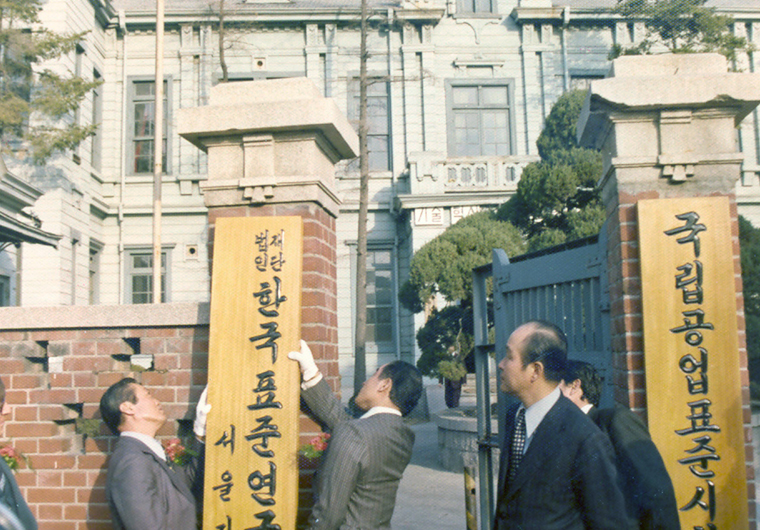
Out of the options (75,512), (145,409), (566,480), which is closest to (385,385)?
(566,480)

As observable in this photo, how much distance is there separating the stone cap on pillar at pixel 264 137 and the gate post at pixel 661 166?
1.51 meters

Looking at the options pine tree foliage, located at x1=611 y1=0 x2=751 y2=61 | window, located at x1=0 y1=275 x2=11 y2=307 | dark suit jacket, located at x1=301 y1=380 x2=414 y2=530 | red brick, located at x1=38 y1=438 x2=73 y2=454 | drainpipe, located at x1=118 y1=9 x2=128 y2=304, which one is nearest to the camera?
dark suit jacket, located at x1=301 y1=380 x2=414 y2=530

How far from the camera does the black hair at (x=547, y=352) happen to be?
248 centimetres

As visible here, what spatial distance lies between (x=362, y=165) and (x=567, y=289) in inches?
417

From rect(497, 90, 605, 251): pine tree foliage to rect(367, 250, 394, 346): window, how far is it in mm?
7135

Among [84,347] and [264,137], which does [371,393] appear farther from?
[84,347]

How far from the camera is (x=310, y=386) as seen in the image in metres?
3.49

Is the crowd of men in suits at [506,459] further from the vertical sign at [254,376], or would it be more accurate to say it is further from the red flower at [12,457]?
the red flower at [12,457]

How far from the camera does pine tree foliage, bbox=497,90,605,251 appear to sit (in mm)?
10289

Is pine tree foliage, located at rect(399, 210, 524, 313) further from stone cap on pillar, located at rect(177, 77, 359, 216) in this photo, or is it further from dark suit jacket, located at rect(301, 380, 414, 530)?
dark suit jacket, located at rect(301, 380, 414, 530)

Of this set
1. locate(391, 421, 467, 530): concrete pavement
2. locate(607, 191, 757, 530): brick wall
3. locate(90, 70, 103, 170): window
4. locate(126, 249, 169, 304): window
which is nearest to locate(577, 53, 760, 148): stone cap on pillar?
locate(607, 191, 757, 530): brick wall

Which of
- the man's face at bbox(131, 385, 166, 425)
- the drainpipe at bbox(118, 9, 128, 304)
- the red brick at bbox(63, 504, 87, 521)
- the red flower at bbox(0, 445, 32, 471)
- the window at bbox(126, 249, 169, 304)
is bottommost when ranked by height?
the red brick at bbox(63, 504, 87, 521)

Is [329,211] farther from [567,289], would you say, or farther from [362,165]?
[362,165]

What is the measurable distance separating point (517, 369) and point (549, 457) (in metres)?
0.34
